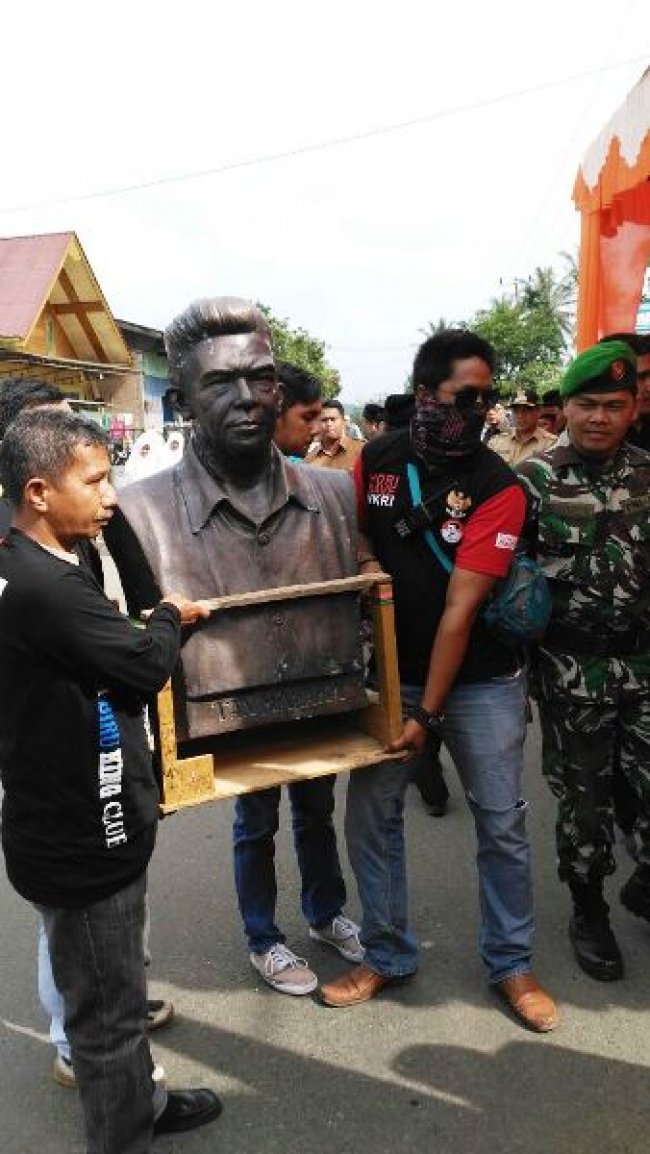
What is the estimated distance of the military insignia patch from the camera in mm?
2154

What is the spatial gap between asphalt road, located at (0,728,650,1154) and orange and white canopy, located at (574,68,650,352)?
339cm

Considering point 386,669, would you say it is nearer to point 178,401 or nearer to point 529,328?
point 178,401

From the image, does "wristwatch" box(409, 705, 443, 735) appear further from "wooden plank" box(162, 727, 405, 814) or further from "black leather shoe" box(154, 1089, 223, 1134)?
"black leather shoe" box(154, 1089, 223, 1134)

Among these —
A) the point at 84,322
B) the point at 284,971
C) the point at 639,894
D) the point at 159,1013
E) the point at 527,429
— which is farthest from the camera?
the point at 84,322

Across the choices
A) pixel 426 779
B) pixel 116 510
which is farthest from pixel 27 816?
pixel 426 779

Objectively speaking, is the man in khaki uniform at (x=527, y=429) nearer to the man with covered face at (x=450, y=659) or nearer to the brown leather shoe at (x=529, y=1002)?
the man with covered face at (x=450, y=659)

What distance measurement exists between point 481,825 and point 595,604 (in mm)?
679

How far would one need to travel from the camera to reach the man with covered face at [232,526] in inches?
75.4

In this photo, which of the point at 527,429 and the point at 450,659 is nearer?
the point at 450,659

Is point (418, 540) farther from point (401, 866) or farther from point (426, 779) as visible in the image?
point (426, 779)

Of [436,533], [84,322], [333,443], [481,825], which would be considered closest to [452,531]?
[436,533]

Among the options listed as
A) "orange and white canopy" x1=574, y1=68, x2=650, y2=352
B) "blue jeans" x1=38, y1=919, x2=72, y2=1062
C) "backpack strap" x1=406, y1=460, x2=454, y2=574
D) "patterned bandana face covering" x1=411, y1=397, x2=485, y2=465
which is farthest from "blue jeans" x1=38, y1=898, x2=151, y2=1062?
"orange and white canopy" x1=574, y1=68, x2=650, y2=352

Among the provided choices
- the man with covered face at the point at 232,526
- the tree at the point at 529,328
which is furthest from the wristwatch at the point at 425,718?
the tree at the point at 529,328

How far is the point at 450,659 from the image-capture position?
2.14 m
